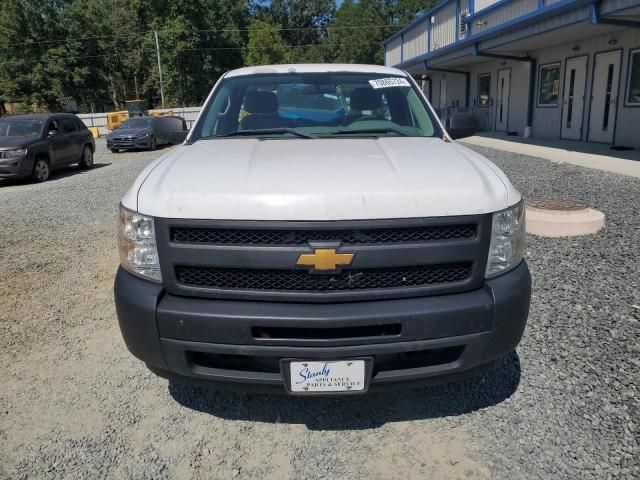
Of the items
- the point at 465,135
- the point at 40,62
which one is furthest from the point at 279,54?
the point at 465,135

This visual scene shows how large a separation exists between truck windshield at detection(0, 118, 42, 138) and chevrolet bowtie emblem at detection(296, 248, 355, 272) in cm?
1290

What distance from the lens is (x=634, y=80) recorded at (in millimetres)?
13086

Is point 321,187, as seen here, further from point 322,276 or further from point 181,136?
point 181,136

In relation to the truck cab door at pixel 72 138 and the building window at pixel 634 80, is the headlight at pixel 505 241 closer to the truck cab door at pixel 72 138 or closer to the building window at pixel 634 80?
the building window at pixel 634 80

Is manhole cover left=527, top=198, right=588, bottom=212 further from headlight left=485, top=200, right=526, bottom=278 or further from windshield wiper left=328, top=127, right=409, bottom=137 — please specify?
headlight left=485, top=200, right=526, bottom=278

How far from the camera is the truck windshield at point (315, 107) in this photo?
3.55 metres

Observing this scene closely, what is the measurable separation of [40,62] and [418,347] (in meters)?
56.0

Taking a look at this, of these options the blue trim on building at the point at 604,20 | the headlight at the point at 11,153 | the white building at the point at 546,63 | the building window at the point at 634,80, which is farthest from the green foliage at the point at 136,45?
the blue trim on building at the point at 604,20

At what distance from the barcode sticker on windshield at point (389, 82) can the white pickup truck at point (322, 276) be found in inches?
62.8

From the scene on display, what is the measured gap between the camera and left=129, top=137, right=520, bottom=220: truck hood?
2.22 meters

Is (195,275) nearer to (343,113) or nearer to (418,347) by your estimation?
(418,347)

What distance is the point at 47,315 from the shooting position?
4262 millimetres

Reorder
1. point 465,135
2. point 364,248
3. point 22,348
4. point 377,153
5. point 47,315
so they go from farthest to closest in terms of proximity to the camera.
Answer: point 47,315 → point 465,135 → point 22,348 → point 377,153 → point 364,248

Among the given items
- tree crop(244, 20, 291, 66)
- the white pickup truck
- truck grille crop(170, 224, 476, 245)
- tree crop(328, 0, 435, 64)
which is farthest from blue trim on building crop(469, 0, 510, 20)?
tree crop(328, 0, 435, 64)
